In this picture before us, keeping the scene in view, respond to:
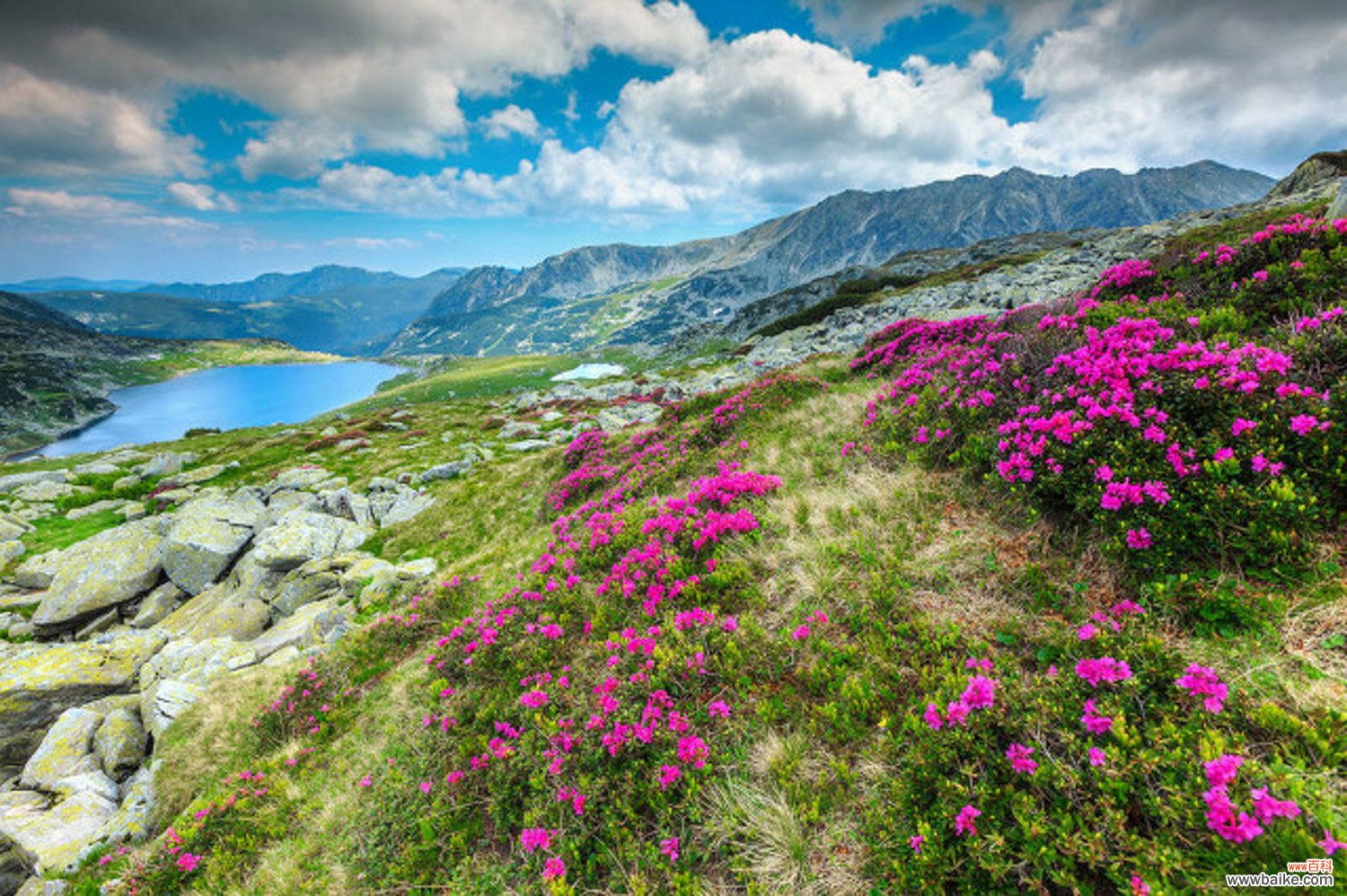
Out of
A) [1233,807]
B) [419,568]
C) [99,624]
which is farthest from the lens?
[99,624]

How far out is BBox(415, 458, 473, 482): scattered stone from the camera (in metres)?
28.7

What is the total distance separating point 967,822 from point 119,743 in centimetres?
1863

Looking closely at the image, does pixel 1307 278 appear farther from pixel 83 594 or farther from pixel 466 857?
pixel 83 594

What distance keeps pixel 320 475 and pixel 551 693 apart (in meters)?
32.9

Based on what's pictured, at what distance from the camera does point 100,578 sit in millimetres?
19422

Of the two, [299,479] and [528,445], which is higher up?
[528,445]

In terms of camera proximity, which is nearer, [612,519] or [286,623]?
[612,519]

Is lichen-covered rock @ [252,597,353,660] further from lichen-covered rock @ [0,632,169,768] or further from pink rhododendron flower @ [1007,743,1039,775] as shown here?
pink rhododendron flower @ [1007,743,1039,775]

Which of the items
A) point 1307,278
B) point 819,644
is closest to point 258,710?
point 819,644

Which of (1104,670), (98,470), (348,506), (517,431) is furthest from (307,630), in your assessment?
(98,470)

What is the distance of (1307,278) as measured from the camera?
7.03m

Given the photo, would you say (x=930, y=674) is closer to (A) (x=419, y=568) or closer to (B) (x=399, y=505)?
(A) (x=419, y=568)

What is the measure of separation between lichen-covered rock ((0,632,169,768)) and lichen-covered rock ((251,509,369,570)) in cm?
397

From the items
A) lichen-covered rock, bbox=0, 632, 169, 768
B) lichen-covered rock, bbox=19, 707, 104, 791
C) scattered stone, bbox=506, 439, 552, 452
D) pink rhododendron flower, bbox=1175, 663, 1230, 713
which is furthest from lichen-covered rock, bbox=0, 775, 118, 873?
scattered stone, bbox=506, 439, 552, 452
